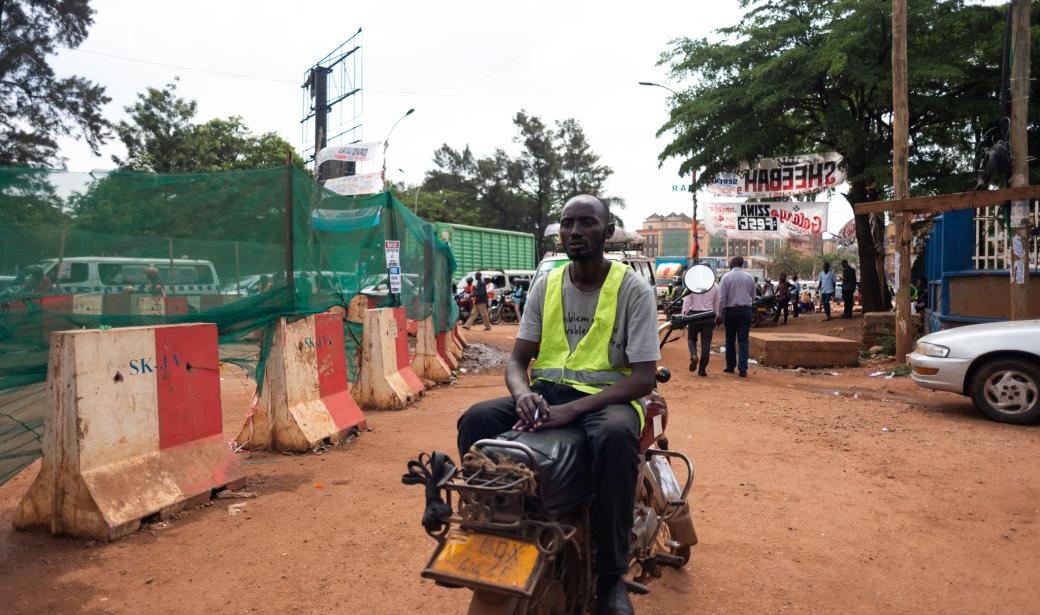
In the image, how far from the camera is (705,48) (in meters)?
20.3

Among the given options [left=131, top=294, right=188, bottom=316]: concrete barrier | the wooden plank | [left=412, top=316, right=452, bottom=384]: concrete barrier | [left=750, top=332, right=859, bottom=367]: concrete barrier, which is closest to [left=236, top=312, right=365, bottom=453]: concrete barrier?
[left=131, top=294, right=188, bottom=316]: concrete barrier

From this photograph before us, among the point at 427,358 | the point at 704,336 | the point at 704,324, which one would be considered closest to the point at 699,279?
the point at 427,358

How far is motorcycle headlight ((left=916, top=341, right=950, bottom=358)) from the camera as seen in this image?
764 cm

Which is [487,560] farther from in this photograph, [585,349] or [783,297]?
[783,297]

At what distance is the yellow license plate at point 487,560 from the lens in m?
2.09

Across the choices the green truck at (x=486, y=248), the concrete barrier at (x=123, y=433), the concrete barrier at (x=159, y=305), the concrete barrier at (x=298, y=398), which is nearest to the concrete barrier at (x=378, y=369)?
the concrete barrier at (x=298, y=398)

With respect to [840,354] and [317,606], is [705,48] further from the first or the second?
[317,606]

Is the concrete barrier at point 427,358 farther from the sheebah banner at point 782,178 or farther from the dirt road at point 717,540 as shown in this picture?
the sheebah banner at point 782,178

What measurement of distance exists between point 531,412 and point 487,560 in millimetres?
581

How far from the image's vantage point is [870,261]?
20.1m

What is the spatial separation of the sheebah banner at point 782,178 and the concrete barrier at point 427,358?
13276 millimetres

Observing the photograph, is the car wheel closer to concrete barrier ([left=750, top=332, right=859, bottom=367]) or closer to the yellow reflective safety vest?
concrete barrier ([left=750, top=332, right=859, bottom=367])

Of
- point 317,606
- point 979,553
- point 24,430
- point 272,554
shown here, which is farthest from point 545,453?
point 24,430

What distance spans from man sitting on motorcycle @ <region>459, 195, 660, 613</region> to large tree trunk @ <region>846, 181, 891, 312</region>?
1942 cm
